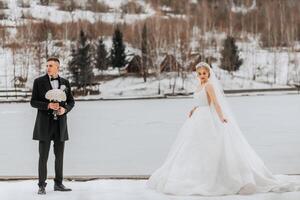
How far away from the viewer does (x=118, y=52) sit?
48906 mm

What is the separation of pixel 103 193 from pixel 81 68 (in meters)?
41.4

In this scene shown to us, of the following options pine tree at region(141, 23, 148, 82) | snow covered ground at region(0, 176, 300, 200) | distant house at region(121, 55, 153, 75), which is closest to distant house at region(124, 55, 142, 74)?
distant house at region(121, 55, 153, 75)

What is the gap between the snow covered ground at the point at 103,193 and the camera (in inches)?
197

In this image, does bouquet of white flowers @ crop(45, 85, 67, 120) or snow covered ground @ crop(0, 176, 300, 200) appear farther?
bouquet of white flowers @ crop(45, 85, 67, 120)

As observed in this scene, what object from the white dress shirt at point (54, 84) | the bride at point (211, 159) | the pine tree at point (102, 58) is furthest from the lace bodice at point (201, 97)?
the pine tree at point (102, 58)

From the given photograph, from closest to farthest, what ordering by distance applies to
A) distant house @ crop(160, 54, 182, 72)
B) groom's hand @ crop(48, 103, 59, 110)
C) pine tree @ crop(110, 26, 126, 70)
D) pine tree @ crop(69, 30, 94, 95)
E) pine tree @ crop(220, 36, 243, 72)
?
1. groom's hand @ crop(48, 103, 59, 110)
2. pine tree @ crop(69, 30, 94, 95)
3. pine tree @ crop(110, 26, 126, 70)
4. pine tree @ crop(220, 36, 243, 72)
5. distant house @ crop(160, 54, 182, 72)

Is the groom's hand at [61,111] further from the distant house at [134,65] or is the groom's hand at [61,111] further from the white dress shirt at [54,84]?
the distant house at [134,65]

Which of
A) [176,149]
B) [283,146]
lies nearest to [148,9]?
[283,146]

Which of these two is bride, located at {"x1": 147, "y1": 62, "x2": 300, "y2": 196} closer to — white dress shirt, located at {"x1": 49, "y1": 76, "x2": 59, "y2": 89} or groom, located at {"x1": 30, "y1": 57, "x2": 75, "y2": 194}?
groom, located at {"x1": 30, "y1": 57, "x2": 75, "y2": 194}

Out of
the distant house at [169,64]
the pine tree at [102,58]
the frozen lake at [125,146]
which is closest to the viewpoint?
the frozen lake at [125,146]

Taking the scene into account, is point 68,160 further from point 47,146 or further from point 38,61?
point 38,61

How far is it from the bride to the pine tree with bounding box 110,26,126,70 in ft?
143

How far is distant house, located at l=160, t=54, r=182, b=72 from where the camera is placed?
4988 cm

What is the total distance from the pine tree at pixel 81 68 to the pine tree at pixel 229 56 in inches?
486
